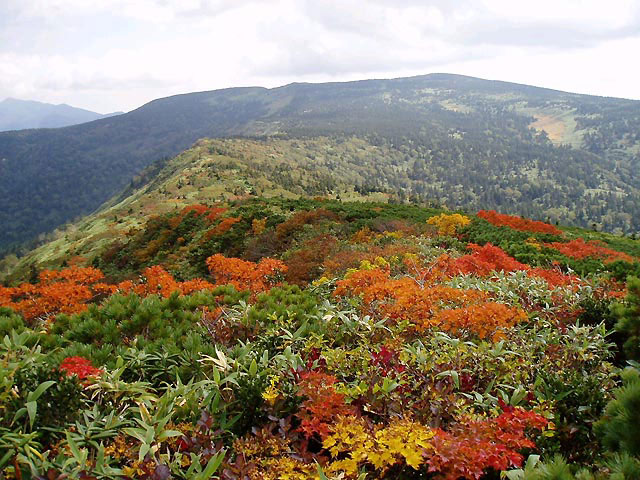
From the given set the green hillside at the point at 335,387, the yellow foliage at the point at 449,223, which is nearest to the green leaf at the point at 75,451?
the green hillside at the point at 335,387

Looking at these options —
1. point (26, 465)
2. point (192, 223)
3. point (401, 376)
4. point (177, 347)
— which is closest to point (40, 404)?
point (26, 465)

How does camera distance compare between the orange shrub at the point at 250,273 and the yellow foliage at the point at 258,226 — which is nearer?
the orange shrub at the point at 250,273

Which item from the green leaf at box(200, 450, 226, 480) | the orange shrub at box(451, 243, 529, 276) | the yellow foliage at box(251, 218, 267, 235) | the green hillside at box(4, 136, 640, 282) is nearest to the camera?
the green leaf at box(200, 450, 226, 480)

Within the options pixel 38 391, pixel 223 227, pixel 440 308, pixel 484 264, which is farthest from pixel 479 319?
pixel 223 227

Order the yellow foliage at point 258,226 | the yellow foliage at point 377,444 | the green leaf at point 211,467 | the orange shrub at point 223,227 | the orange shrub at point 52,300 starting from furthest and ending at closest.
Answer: the orange shrub at point 223,227
the yellow foliage at point 258,226
the orange shrub at point 52,300
the yellow foliage at point 377,444
the green leaf at point 211,467

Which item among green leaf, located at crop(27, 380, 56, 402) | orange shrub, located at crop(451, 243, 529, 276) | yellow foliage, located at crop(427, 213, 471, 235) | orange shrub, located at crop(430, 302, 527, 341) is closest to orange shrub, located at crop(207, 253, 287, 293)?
orange shrub, located at crop(451, 243, 529, 276)

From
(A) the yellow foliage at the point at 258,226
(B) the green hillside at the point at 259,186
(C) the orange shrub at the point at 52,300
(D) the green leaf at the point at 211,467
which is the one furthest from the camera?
(B) the green hillside at the point at 259,186

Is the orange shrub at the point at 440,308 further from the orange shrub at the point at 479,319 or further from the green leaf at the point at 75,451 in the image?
the green leaf at the point at 75,451

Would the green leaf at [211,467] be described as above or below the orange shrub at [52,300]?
above

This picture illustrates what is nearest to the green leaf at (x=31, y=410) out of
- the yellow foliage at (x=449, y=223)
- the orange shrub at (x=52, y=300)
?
the orange shrub at (x=52, y=300)

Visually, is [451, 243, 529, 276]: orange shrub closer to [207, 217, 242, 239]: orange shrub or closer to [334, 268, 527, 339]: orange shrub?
[334, 268, 527, 339]: orange shrub

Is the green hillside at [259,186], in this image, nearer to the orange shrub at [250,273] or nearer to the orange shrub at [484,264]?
the orange shrub at [250,273]

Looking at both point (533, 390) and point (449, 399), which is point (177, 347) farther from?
point (533, 390)

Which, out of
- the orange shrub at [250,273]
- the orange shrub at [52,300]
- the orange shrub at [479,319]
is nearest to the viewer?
the orange shrub at [479,319]
